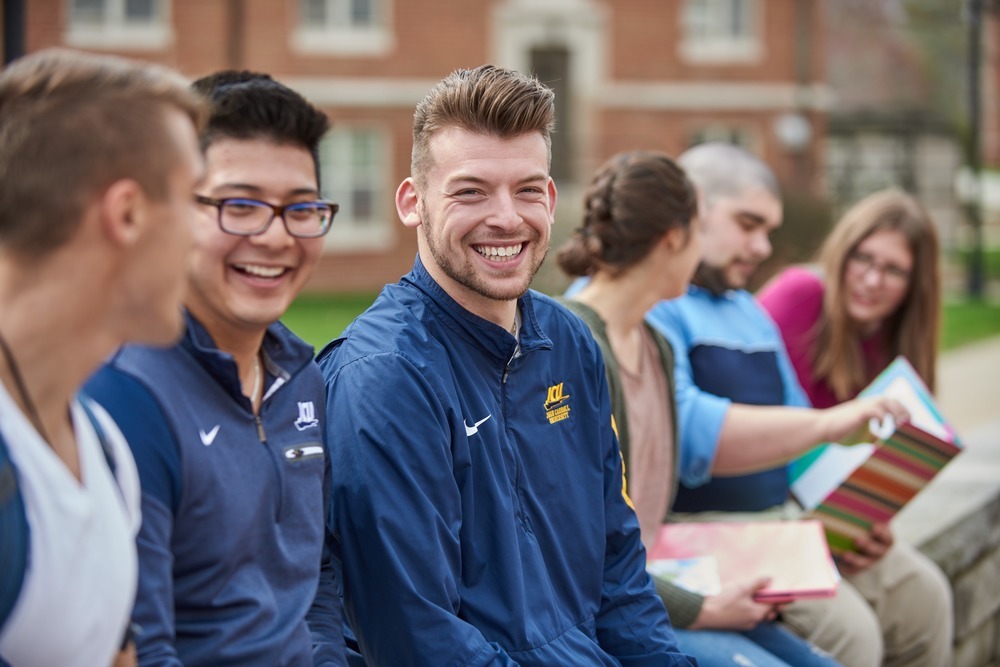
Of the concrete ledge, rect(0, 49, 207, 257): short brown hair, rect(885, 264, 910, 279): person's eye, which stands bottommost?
the concrete ledge

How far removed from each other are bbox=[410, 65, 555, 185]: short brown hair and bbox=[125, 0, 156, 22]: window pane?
2333 centimetres

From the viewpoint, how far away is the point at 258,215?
7.79ft

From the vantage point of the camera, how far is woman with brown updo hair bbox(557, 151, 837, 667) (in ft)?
12.2

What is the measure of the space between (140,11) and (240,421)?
79.2 feet

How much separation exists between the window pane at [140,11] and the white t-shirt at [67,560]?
965 inches

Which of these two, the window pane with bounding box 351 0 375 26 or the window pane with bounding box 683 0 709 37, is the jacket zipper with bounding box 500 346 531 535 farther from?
the window pane with bounding box 683 0 709 37

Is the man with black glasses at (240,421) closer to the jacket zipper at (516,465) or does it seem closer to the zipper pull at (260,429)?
the zipper pull at (260,429)

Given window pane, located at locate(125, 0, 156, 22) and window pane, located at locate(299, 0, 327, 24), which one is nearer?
window pane, located at locate(125, 0, 156, 22)

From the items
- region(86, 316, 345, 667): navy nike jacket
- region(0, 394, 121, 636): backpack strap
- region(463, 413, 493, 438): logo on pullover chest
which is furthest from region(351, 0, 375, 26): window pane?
region(0, 394, 121, 636): backpack strap

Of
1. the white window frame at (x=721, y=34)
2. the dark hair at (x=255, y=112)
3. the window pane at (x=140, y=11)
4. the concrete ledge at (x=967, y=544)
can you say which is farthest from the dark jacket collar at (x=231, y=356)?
the white window frame at (x=721, y=34)

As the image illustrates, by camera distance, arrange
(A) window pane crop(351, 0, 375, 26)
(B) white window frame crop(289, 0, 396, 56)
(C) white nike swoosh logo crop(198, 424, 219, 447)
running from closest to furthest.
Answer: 1. (C) white nike swoosh logo crop(198, 424, 219, 447)
2. (B) white window frame crop(289, 0, 396, 56)
3. (A) window pane crop(351, 0, 375, 26)

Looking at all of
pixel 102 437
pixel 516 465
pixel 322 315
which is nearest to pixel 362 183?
pixel 322 315

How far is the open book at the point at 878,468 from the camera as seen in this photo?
4.02 m

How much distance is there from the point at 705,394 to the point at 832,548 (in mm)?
847
